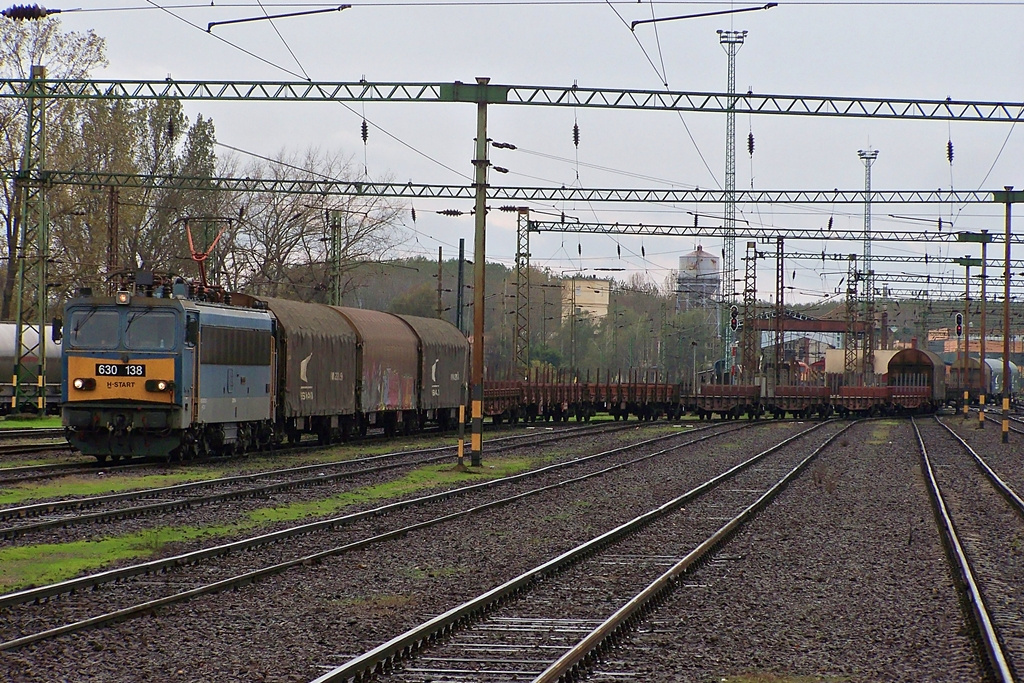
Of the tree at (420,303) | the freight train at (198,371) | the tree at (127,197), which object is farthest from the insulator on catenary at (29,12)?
the tree at (420,303)

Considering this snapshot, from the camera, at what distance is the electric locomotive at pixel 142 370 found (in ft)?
71.8

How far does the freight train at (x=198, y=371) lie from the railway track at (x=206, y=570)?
236 inches

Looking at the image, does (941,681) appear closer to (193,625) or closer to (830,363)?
(193,625)

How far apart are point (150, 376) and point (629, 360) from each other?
103200mm

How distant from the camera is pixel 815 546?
46.8 ft

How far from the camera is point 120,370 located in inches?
866

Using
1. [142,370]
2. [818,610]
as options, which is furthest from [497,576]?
[142,370]

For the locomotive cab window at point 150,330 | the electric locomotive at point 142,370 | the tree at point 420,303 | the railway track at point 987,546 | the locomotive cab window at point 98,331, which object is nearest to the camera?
the railway track at point 987,546

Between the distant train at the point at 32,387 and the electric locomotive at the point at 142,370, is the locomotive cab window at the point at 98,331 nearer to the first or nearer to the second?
the electric locomotive at the point at 142,370

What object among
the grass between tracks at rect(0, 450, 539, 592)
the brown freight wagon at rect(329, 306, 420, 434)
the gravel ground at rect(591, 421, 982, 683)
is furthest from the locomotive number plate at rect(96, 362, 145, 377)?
the gravel ground at rect(591, 421, 982, 683)

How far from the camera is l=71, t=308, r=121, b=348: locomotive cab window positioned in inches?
876

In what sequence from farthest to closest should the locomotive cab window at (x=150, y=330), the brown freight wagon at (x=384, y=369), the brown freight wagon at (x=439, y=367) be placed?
the brown freight wagon at (x=439, y=367) < the brown freight wagon at (x=384, y=369) < the locomotive cab window at (x=150, y=330)

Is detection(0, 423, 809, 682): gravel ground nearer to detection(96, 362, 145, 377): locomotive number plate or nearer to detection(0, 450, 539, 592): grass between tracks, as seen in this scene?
detection(0, 450, 539, 592): grass between tracks

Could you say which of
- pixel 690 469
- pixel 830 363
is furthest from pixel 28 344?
pixel 830 363
